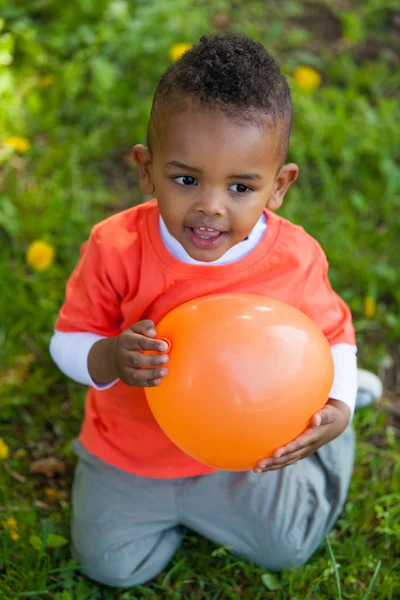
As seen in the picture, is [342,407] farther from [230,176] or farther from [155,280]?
[230,176]

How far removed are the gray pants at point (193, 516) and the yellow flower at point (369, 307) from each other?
88 centimetres

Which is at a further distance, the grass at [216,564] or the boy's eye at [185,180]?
the grass at [216,564]

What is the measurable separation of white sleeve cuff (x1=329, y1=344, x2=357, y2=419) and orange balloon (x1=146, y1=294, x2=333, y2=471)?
242mm

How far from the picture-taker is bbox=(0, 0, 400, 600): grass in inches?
85.7

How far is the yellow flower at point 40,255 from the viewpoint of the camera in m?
2.77

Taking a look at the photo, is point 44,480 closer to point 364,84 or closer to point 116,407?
point 116,407

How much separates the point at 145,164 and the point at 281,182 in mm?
346

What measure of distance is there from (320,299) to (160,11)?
84.0 inches

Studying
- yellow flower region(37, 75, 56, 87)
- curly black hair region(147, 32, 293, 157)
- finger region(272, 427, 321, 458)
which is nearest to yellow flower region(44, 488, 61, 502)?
finger region(272, 427, 321, 458)

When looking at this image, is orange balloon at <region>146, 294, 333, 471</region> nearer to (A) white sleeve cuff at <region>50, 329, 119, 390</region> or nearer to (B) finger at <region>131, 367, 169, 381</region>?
(B) finger at <region>131, 367, 169, 381</region>

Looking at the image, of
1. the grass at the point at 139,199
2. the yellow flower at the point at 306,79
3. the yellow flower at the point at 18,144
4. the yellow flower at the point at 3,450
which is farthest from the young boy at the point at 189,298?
the yellow flower at the point at 306,79

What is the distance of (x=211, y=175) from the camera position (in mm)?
1625

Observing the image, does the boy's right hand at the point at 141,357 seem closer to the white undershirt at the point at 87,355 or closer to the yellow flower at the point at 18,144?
the white undershirt at the point at 87,355

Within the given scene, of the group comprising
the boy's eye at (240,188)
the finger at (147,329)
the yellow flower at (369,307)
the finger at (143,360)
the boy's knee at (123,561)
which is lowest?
the boy's knee at (123,561)
